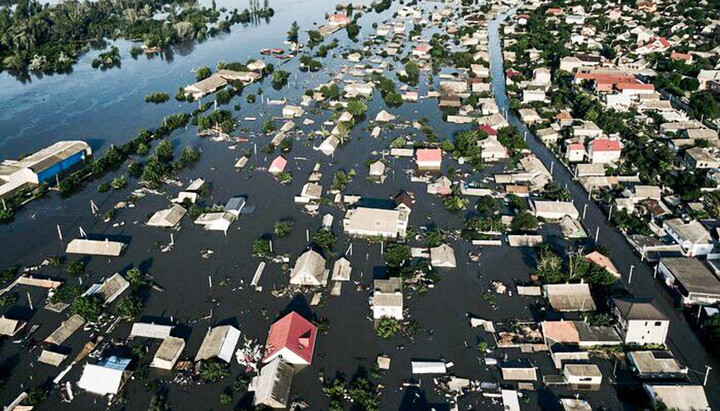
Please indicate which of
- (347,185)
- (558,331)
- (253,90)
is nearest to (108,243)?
(347,185)

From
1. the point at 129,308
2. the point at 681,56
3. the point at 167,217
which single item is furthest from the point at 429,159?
the point at 681,56

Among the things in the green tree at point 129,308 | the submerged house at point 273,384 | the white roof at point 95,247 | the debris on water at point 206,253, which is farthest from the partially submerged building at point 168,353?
the white roof at point 95,247

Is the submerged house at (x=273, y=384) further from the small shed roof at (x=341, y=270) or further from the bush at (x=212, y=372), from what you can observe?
the small shed roof at (x=341, y=270)

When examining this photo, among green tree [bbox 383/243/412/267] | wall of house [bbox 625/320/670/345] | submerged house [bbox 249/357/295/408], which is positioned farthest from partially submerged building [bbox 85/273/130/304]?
wall of house [bbox 625/320/670/345]

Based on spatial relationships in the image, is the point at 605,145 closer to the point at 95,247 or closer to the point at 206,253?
the point at 206,253

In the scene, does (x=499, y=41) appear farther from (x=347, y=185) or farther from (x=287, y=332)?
(x=287, y=332)

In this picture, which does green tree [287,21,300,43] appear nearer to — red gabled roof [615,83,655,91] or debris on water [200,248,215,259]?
red gabled roof [615,83,655,91]

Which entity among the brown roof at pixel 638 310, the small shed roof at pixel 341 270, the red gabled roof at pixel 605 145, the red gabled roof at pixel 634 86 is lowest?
the small shed roof at pixel 341 270
